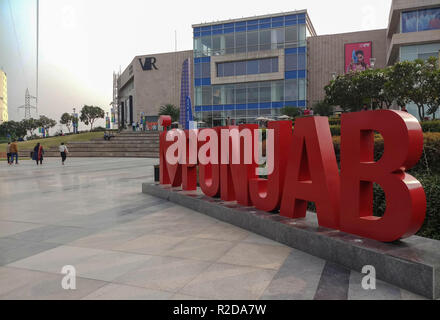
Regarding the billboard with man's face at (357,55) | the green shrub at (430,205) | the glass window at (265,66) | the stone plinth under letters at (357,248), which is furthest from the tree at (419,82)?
the glass window at (265,66)

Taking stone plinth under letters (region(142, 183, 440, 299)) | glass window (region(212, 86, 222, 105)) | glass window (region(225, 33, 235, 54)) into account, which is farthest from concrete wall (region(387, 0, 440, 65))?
stone plinth under letters (region(142, 183, 440, 299))

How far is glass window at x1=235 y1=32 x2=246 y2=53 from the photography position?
49844 mm

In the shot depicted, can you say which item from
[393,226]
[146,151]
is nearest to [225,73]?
[146,151]

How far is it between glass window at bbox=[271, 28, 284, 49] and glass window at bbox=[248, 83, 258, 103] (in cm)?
570

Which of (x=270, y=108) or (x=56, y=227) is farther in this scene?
(x=270, y=108)

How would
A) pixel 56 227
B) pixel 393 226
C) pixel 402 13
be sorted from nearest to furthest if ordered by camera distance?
1. pixel 393 226
2. pixel 56 227
3. pixel 402 13

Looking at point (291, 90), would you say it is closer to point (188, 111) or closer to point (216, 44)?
point (216, 44)

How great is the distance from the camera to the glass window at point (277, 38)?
47.9 metres

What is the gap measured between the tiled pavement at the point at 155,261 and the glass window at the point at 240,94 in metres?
→ 44.1

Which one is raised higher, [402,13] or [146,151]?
[402,13]
